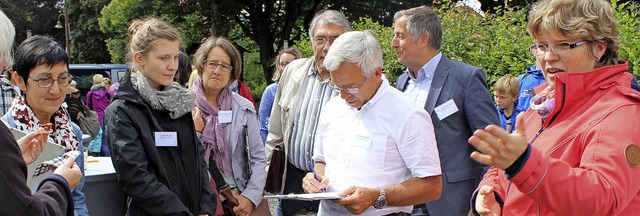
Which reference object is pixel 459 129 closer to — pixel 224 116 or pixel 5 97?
pixel 224 116

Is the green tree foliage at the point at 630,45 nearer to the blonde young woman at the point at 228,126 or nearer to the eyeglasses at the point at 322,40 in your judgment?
the eyeglasses at the point at 322,40

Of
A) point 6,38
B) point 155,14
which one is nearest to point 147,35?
point 6,38

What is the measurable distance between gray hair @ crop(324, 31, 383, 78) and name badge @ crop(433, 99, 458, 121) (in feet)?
2.62

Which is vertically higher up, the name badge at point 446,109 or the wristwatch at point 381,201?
the name badge at point 446,109

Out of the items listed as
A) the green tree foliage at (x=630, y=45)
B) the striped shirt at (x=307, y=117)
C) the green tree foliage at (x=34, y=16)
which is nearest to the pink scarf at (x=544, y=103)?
the striped shirt at (x=307, y=117)

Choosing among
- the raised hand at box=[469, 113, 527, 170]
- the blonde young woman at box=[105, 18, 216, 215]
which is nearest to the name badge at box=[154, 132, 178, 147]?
the blonde young woman at box=[105, 18, 216, 215]

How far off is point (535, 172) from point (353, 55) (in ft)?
3.89

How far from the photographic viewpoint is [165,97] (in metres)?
3.16

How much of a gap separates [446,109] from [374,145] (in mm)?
898

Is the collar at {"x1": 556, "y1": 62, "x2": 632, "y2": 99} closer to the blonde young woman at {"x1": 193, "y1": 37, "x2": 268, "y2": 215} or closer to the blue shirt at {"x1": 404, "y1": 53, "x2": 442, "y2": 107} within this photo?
the blue shirt at {"x1": 404, "y1": 53, "x2": 442, "y2": 107}

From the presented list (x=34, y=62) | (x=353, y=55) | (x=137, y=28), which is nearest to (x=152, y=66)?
(x=137, y=28)

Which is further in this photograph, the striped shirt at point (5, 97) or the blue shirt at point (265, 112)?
the blue shirt at point (265, 112)

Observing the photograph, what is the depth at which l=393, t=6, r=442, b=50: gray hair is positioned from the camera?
3.60 metres

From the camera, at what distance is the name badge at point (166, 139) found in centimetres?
308
